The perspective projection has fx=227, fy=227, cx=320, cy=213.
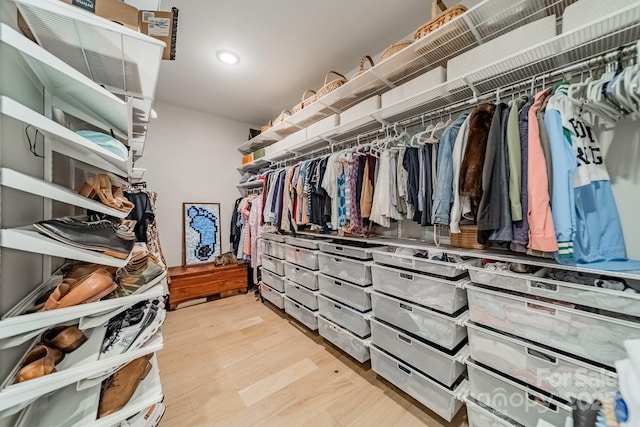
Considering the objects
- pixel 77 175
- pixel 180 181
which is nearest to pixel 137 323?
pixel 77 175

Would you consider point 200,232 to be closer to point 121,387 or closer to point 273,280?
point 273,280

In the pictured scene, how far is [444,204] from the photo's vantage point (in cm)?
127

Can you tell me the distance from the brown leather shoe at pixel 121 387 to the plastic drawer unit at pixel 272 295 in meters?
1.90

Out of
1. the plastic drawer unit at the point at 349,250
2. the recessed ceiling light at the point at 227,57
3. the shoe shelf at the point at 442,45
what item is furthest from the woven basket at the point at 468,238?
the recessed ceiling light at the point at 227,57

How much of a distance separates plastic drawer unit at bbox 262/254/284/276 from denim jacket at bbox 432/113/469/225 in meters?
1.91

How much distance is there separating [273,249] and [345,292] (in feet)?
4.21

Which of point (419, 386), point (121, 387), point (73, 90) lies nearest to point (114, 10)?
point (73, 90)

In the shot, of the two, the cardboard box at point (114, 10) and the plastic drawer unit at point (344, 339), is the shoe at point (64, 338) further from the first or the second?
the plastic drawer unit at point (344, 339)

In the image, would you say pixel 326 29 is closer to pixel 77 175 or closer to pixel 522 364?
pixel 77 175

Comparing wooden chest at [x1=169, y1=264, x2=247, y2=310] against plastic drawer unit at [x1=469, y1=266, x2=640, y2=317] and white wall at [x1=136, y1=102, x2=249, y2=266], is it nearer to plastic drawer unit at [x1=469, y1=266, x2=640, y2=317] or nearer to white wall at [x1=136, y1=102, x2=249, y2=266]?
white wall at [x1=136, y1=102, x2=249, y2=266]

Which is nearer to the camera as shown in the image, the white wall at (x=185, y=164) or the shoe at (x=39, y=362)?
the shoe at (x=39, y=362)

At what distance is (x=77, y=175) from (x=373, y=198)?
1.90 meters

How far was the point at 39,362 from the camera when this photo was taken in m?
0.62

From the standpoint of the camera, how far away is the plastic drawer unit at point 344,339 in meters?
1.78
